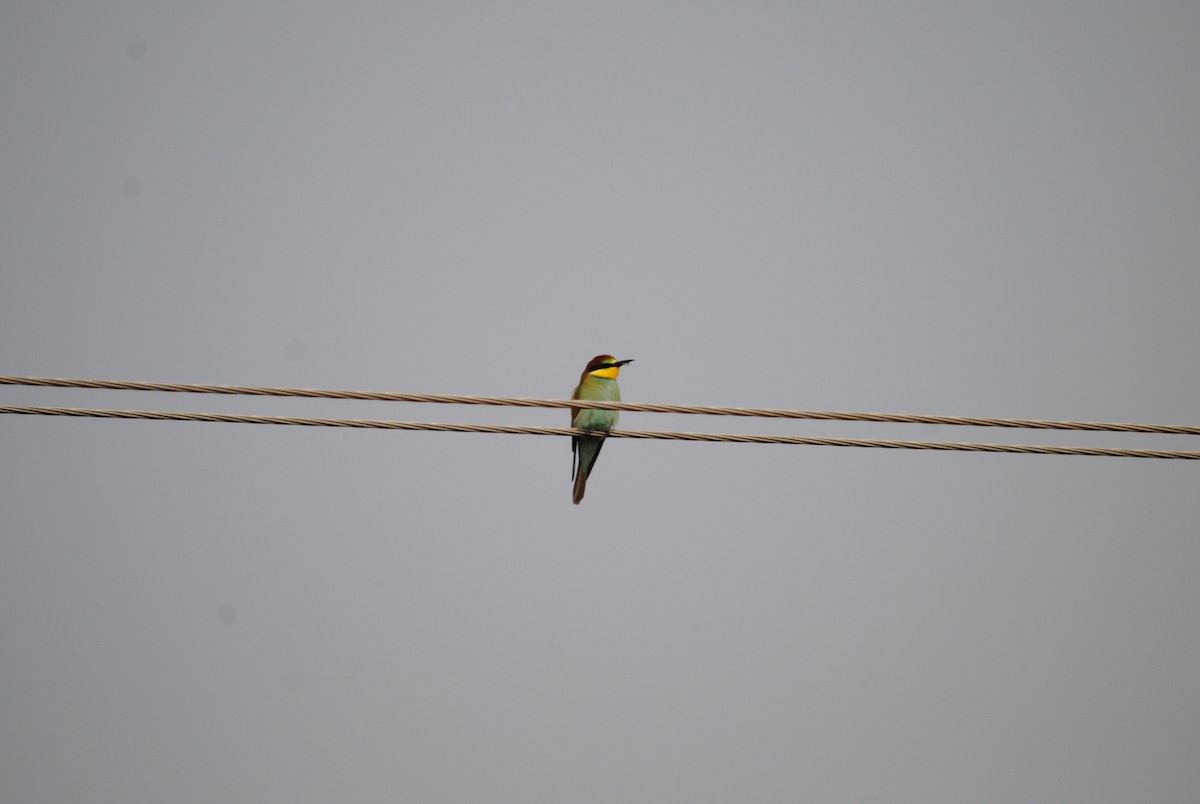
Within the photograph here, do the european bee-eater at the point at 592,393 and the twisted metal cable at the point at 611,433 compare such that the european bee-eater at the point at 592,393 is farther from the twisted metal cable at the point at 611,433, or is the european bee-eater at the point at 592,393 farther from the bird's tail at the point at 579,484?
the twisted metal cable at the point at 611,433

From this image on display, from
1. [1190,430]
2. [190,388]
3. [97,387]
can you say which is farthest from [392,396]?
[1190,430]

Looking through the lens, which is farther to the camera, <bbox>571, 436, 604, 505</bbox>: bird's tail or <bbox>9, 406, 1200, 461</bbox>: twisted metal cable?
<bbox>571, 436, 604, 505</bbox>: bird's tail

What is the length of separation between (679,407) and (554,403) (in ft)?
1.66

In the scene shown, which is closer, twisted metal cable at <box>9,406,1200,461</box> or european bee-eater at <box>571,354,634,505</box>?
twisted metal cable at <box>9,406,1200,461</box>

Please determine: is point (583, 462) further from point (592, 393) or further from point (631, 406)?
point (631, 406)

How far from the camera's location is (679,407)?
14.9 feet

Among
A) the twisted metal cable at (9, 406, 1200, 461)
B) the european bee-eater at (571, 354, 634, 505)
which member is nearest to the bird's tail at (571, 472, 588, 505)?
the european bee-eater at (571, 354, 634, 505)

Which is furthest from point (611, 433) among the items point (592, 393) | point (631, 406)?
point (592, 393)

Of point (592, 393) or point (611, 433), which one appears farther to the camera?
point (592, 393)

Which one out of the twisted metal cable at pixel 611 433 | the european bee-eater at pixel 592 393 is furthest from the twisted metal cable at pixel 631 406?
the european bee-eater at pixel 592 393

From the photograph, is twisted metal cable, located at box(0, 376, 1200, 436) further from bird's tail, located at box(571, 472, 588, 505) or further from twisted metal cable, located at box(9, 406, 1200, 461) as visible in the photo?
bird's tail, located at box(571, 472, 588, 505)

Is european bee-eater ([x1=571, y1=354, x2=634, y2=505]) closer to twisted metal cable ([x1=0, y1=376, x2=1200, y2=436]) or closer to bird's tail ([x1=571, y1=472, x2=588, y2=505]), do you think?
bird's tail ([x1=571, y1=472, x2=588, y2=505])

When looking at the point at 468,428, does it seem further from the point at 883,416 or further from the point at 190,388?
the point at 883,416

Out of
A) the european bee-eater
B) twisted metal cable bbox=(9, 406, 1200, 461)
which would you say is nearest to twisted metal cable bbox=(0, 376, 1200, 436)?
twisted metal cable bbox=(9, 406, 1200, 461)
